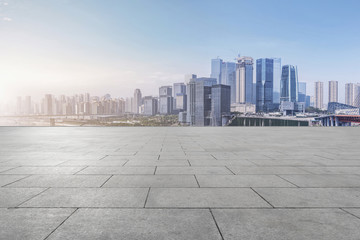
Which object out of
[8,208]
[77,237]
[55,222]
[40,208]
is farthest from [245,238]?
[8,208]

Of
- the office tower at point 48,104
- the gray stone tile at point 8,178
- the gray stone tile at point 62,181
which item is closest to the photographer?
the gray stone tile at point 62,181

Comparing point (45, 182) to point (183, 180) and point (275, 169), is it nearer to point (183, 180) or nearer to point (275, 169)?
point (183, 180)

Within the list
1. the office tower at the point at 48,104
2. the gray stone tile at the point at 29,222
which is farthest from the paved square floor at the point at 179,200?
the office tower at the point at 48,104

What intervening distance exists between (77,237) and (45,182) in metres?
3.29

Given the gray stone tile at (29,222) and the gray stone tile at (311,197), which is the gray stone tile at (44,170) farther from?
the gray stone tile at (311,197)

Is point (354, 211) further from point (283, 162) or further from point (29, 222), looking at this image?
point (29, 222)

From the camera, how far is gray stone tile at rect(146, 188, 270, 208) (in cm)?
458

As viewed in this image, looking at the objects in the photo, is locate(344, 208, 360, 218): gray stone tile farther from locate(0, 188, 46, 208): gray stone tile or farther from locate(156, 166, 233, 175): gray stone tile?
locate(0, 188, 46, 208): gray stone tile

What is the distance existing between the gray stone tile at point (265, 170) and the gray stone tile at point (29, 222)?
477 centimetres

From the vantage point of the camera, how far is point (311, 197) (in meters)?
5.04

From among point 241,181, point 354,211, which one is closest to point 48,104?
point 241,181

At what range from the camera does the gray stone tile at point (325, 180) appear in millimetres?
5984

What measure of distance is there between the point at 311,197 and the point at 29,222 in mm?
5130

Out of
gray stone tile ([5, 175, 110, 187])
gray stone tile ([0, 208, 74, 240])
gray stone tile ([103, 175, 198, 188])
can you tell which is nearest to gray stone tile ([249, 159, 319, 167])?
gray stone tile ([103, 175, 198, 188])
